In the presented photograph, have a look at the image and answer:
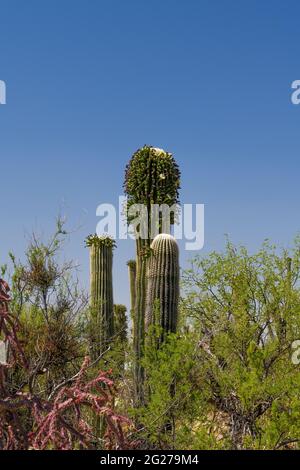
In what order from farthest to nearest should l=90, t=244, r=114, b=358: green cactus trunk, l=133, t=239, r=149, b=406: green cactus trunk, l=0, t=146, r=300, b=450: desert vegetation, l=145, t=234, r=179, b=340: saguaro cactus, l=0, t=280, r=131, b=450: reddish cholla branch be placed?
l=90, t=244, r=114, b=358: green cactus trunk
l=133, t=239, r=149, b=406: green cactus trunk
l=145, t=234, r=179, b=340: saguaro cactus
l=0, t=146, r=300, b=450: desert vegetation
l=0, t=280, r=131, b=450: reddish cholla branch

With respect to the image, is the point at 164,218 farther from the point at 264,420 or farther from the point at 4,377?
the point at 4,377

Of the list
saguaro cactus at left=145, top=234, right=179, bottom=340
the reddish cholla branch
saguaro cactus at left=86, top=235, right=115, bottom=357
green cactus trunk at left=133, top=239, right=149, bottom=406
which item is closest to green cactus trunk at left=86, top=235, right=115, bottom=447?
saguaro cactus at left=86, top=235, right=115, bottom=357

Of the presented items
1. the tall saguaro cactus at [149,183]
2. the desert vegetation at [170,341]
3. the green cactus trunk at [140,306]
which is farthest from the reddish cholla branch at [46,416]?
the tall saguaro cactus at [149,183]

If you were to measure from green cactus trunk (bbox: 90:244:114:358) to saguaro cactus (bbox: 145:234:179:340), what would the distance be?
7.57ft

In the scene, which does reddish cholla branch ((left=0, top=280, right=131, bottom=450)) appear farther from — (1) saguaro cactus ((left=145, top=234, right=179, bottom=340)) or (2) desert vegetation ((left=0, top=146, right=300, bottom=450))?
(1) saguaro cactus ((left=145, top=234, right=179, bottom=340))

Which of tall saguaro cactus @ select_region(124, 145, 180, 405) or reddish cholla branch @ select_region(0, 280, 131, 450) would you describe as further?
tall saguaro cactus @ select_region(124, 145, 180, 405)

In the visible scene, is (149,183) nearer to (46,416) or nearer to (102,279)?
(102,279)

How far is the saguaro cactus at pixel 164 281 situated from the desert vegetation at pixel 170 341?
19 millimetres

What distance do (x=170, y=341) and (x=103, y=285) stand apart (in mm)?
7168

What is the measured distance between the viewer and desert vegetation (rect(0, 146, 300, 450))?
301 inches

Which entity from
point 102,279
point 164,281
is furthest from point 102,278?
point 164,281

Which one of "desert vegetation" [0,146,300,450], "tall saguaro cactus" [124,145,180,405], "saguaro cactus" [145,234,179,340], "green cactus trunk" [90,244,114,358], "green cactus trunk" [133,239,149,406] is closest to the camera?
"desert vegetation" [0,146,300,450]

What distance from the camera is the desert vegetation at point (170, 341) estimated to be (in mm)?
7645
